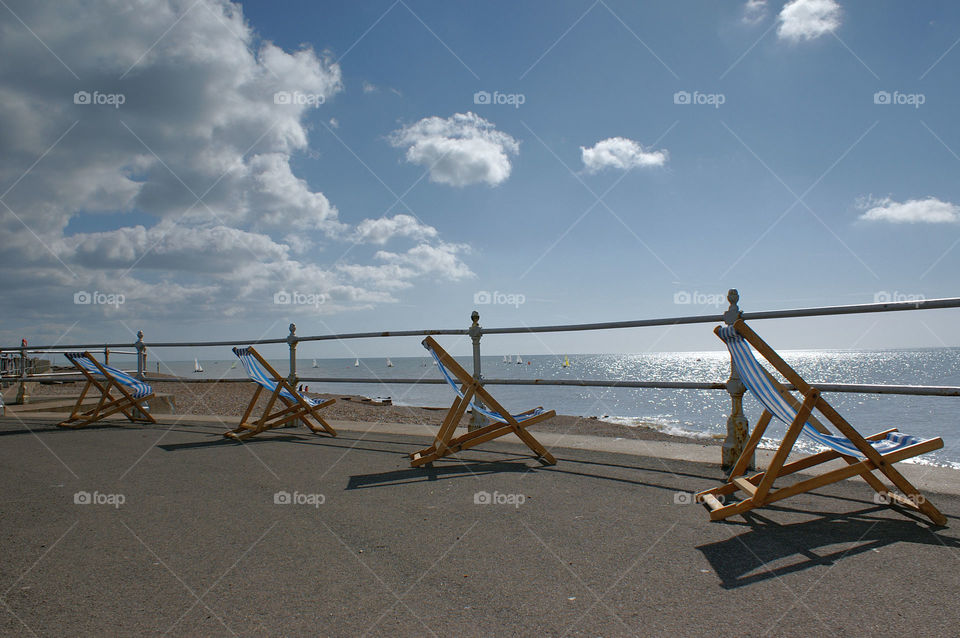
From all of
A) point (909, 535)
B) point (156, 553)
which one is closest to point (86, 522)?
point (156, 553)

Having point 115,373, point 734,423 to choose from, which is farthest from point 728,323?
point 115,373

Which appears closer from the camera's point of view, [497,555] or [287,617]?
[287,617]

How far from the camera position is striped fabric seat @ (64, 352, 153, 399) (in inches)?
291

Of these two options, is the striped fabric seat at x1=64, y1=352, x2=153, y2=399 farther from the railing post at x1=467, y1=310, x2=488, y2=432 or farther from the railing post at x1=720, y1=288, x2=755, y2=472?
the railing post at x1=720, y1=288, x2=755, y2=472

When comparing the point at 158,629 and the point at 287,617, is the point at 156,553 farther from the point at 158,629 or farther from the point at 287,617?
the point at 287,617

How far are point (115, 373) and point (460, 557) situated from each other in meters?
6.85

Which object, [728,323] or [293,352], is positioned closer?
[728,323]

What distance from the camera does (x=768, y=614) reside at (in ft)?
6.41

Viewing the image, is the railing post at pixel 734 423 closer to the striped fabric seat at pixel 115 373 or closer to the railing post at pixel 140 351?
the striped fabric seat at pixel 115 373

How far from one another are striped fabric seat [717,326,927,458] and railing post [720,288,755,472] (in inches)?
35.5

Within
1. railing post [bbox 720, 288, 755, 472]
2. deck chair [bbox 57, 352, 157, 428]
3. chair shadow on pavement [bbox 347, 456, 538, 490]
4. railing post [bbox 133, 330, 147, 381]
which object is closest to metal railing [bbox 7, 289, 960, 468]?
railing post [bbox 720, 288, 755, 472]

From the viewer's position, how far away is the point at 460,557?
2545 millimetres

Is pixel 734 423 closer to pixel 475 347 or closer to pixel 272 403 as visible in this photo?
pixel 475 347

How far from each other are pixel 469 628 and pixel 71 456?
492cm
